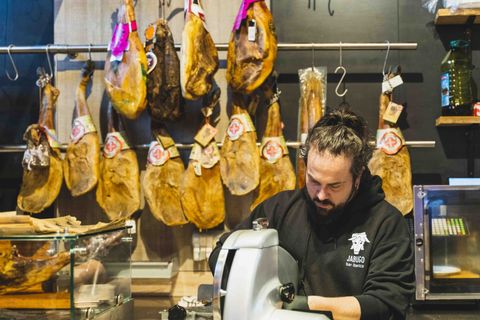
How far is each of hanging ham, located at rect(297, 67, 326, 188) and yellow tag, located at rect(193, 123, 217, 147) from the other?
1.45 ft

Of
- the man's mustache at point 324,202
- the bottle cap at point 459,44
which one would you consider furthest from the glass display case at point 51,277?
the bottle cap at point 459,44

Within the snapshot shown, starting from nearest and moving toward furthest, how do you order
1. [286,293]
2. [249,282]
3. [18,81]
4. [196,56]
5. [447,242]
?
1. [249,282]
2. [286,293]
3. [447,242]
4. [196,56]
5. [18,81]

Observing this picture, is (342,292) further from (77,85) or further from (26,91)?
(26,91)

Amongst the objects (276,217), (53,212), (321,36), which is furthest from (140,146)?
(276,217)

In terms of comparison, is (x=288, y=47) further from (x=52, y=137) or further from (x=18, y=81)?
(x=18, y=81)

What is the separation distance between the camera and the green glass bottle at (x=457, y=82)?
10.1 feet

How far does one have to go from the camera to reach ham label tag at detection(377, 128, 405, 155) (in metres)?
2.98

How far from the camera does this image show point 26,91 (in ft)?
11.3

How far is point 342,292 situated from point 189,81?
4.83ft

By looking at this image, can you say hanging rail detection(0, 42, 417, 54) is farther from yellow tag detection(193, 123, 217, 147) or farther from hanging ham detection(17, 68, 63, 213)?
yellow tag detection(193, 123, 217, 147)

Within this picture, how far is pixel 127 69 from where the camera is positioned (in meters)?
2.98

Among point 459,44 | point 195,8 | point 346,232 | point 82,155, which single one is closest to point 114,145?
point 82,155

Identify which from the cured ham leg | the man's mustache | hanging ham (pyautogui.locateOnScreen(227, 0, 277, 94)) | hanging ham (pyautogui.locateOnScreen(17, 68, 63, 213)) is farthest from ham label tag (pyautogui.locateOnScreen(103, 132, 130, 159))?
the man's mustache

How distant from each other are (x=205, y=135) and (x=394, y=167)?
37.4 inches
